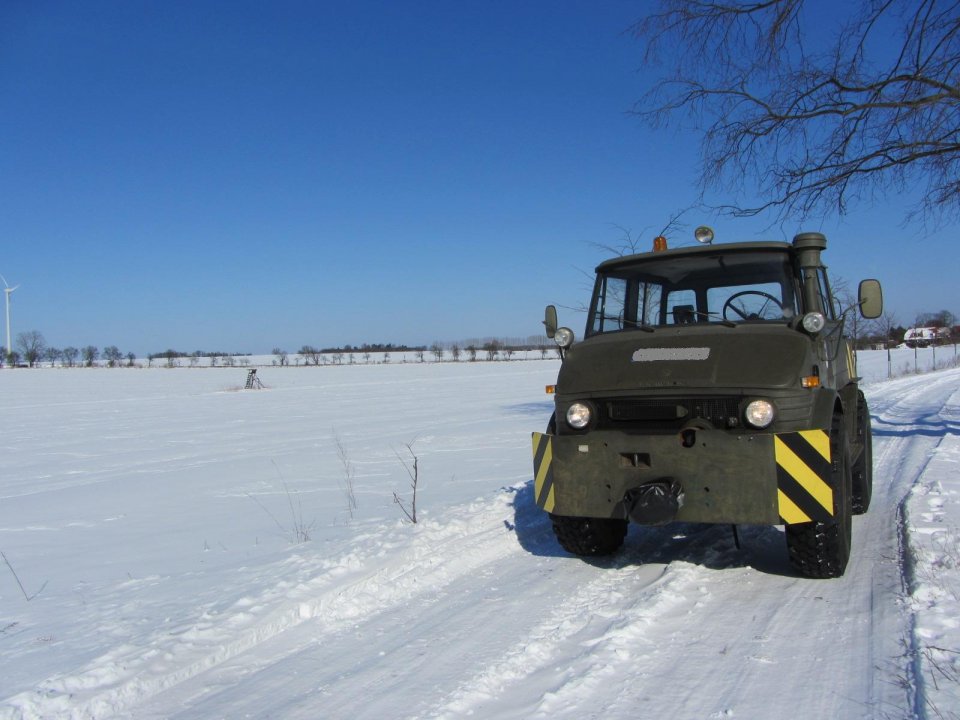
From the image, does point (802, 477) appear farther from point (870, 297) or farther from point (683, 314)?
point (870, 297)

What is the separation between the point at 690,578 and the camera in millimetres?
4734

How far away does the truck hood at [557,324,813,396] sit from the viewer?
4.43 metres

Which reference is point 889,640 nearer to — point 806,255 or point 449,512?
point 806,255

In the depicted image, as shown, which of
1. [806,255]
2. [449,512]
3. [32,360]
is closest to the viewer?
[806,255]

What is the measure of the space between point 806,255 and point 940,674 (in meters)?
3.06

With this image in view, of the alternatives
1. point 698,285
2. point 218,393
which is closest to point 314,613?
point 698,285

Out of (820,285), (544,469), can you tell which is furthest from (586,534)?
(820,285)

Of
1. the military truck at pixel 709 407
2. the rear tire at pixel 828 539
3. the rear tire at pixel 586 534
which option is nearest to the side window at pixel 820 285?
the military truck at pixel 709 407

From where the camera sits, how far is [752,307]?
5.43 meters

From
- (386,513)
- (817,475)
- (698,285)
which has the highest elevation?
(698,285)

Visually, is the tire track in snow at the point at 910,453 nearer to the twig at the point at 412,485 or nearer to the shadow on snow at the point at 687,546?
the shadow on snow at the point at 687,546

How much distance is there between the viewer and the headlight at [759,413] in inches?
169

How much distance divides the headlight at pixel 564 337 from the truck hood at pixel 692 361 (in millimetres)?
392

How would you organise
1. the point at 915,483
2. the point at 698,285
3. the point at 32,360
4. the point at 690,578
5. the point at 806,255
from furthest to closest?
the point at 32,360 → the point at 915,483 → the point at 698,285 → the point at 806,255 → the point at 690,578
